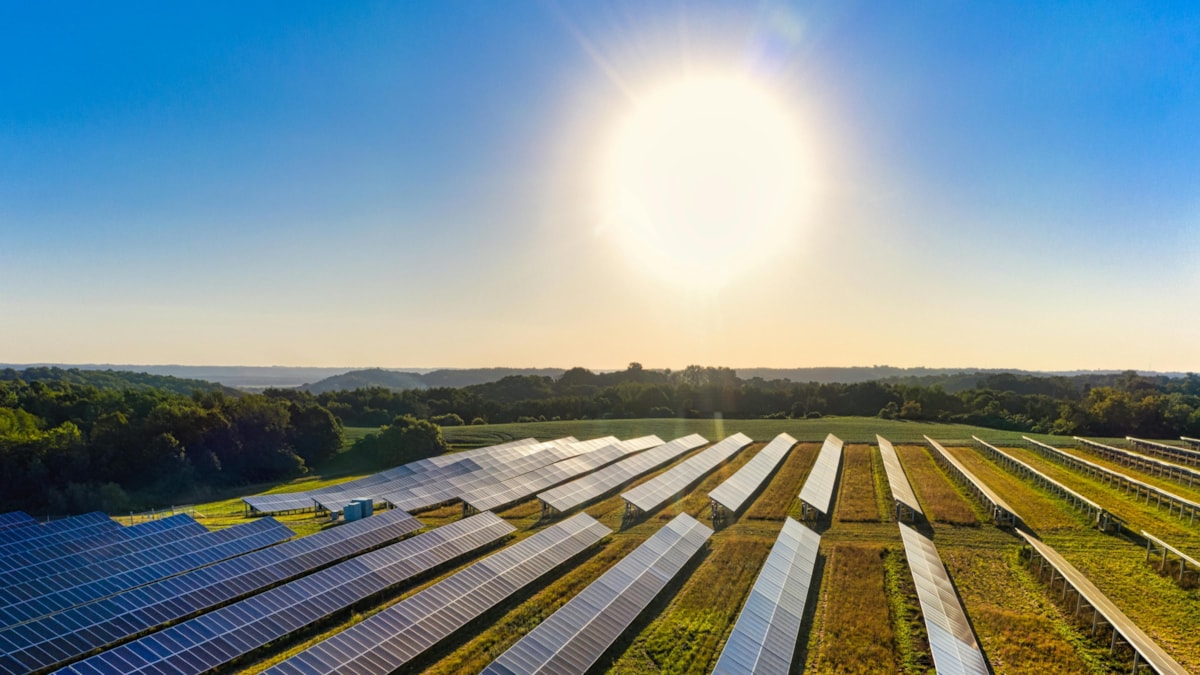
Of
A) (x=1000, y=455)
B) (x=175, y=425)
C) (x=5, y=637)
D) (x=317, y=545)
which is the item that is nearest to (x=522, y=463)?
(x=317, y=545)

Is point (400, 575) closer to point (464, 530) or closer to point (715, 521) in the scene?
point (464, 530)

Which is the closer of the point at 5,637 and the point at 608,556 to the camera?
the point at 5,637

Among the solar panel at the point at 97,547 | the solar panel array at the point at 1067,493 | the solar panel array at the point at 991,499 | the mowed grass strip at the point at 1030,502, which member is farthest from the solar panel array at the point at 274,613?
the solar panel array at the point at 1067,493

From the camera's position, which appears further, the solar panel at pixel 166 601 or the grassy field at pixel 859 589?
the grassy field at pixel 859 589

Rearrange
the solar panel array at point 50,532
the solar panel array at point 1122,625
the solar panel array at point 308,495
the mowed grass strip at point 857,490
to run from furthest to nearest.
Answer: the solar panel array at point 308,495, the mowed grass strip at point 857,490, the solar panel array at point 50,532, the solar panel array at point 1122,625

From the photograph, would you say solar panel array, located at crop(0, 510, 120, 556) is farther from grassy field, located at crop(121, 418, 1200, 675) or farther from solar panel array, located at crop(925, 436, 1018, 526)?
solar panel array, located at crop(925, 436, 1018, 526)

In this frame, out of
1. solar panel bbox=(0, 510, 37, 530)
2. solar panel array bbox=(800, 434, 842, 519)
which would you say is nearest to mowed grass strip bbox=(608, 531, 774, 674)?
solar panel array bbox=(800, 434, 842, 519)

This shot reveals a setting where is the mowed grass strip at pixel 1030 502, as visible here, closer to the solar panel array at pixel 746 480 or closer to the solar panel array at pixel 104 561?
the solar panel array at pixel 746 480
